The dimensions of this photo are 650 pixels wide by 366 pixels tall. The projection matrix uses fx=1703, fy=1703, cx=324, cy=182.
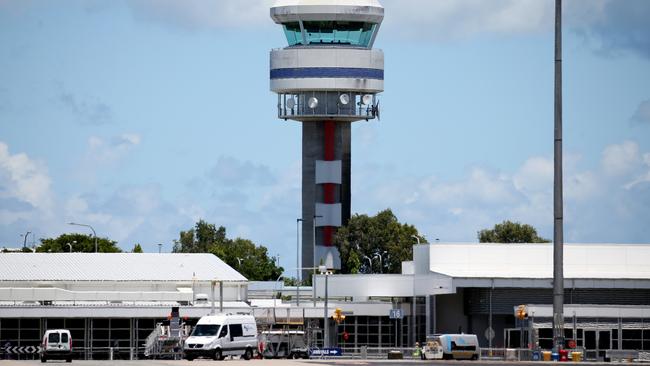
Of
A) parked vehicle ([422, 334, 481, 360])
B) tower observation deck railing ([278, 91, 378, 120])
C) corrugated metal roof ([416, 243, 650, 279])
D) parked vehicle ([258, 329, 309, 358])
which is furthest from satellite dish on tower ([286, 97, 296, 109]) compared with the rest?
parked vehicle ([422, 334, 481, 360])

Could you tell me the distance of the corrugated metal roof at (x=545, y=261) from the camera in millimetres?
134625

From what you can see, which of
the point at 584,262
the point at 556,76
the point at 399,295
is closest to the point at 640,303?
the point at 584,262

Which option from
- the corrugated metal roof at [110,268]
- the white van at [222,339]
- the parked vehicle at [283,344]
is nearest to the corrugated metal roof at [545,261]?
the corrugated metal roof at [110,268]

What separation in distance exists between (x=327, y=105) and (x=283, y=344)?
91.2 m

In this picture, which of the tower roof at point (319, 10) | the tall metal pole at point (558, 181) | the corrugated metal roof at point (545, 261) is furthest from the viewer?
the tower roof at point (319, 10)

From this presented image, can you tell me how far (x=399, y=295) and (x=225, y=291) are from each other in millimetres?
15032

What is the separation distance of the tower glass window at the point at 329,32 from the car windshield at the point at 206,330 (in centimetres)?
10260

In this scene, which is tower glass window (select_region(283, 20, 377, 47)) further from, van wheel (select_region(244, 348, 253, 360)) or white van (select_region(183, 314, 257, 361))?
van wheel (select_region(244, 348, 253, 360))

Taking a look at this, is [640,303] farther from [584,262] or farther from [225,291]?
[225,291]

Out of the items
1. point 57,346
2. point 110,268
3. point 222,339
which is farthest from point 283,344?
point 110,268

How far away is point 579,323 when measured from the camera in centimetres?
11462

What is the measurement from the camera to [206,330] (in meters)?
92.2

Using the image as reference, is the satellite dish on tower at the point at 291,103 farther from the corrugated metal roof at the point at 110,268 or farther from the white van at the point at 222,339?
the white van at the point at 222,339

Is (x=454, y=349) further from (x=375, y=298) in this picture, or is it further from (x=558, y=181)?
(x=375, y=298)
